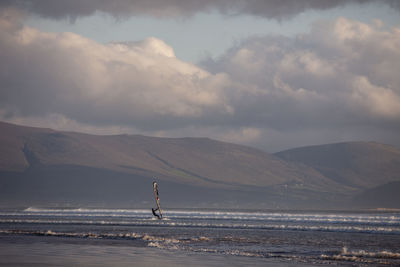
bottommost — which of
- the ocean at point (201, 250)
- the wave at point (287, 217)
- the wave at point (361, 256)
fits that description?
the wave at point (361, 256)

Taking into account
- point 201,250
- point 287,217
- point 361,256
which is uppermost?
point 287,217

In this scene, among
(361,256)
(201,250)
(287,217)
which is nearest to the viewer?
(361,256)

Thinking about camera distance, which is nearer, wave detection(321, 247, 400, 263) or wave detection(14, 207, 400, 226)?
wave detection(321, 247, 400, 263)

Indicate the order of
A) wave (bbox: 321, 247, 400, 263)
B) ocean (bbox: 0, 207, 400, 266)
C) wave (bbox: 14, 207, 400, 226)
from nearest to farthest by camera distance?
ocean (bbox: 0, 207, 400, 266) < wave (bbox: 321, 247, 400, 263) < wave (bbox: 14, 207, 400, 226)

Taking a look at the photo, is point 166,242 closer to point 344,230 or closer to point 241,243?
point 241,243

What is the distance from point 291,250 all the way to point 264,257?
5.08m

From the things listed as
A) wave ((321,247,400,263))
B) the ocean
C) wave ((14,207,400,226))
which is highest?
wave ((14,207,400,226))

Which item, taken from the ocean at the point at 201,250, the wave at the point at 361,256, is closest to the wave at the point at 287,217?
the ocean at the point at 201,250

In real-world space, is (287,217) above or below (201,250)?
above

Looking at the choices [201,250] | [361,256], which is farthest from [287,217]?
[361,256]

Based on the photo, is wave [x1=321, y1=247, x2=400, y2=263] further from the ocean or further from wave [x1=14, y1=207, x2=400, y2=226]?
wave [x1=14, y1=207, x2=400, y2=226]

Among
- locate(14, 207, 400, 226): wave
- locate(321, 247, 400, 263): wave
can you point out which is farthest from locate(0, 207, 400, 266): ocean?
locate(14, 207, 400, 226): wave

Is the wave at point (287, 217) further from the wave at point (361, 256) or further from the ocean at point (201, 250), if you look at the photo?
the wave at point (361, 256)

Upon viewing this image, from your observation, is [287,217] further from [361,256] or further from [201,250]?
[361,256]
